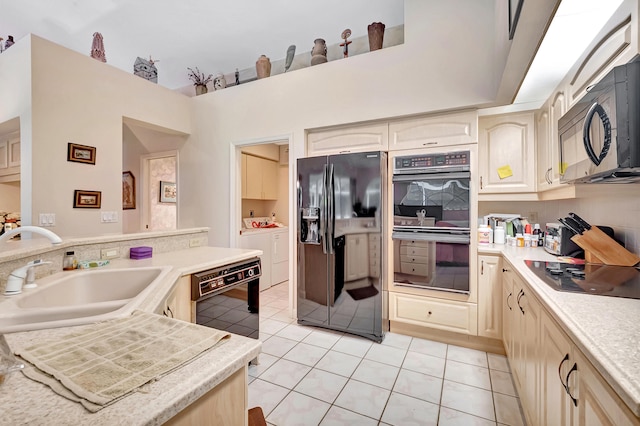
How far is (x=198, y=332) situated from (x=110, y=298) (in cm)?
112

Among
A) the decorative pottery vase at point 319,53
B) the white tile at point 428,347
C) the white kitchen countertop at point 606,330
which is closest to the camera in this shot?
the white kitchen countertop at point 606,330

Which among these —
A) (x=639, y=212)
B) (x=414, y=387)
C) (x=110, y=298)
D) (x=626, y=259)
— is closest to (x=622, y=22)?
(x=639, y=212)

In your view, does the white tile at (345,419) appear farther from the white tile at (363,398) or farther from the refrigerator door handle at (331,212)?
the refrigerator door handle at (331,212)

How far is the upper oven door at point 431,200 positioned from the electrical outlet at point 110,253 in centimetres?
219

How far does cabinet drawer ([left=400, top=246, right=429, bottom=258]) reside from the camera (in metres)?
2.48

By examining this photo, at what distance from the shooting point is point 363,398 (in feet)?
5.94

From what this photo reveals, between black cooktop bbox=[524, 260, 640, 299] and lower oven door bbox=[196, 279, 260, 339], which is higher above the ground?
black cooktop bbox=[524, 260, 640, 299]

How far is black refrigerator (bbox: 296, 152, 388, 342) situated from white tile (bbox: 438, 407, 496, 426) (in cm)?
88

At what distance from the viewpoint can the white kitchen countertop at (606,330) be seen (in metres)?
0.65

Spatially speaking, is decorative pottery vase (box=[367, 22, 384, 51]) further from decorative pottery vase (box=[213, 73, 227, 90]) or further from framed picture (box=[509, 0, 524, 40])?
decorative pottery vase (box=[213, 73, 227, 90])

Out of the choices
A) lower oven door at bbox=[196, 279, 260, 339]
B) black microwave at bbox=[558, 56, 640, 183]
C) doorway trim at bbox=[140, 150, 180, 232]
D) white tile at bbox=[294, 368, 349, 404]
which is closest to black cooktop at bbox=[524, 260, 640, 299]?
black microwave at bbox=[558, 56, 640, 183]

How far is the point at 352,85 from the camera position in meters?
2.79

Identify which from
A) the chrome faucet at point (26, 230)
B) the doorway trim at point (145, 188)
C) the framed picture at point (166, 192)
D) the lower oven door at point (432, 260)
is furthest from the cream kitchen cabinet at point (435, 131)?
the framed picture at point (166, 192)

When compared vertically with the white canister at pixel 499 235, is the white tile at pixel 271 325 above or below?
below
